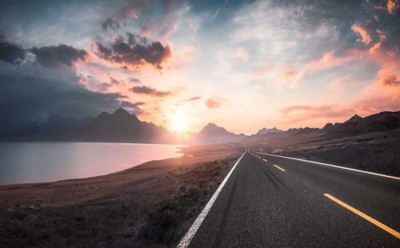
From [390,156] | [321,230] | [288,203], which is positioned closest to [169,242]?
[321,230]

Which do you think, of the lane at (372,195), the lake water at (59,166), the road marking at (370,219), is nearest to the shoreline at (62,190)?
the road marking at (370,219)

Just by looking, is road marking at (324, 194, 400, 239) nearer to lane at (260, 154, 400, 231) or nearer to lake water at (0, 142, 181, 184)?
lane at (260, 154, 400, 231)

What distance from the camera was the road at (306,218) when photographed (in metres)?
4.22

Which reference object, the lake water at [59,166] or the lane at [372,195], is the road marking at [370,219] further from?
the lake water at [59,166]

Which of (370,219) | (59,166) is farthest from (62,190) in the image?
(59,166)

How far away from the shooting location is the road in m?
4.22

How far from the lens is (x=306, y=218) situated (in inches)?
215

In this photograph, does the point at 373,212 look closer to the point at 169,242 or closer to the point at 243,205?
the point at 243,205

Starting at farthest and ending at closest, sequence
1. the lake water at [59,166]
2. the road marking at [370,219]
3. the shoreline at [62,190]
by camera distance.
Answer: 1. the lake water at [59,166]
2. the shoreline at [62,190]
3. the road marking at [370,219]

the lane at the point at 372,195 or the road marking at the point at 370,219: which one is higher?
the road marking at the point at 370,219

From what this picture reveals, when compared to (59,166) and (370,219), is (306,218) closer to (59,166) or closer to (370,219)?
(370,219)

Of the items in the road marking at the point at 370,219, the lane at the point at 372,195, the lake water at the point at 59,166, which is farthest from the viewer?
the lake water at the point at 59,166

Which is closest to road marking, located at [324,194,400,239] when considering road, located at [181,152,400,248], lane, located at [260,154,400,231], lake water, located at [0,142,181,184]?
road, located at [181,152,400,248]

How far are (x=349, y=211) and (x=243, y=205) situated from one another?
268 cm
